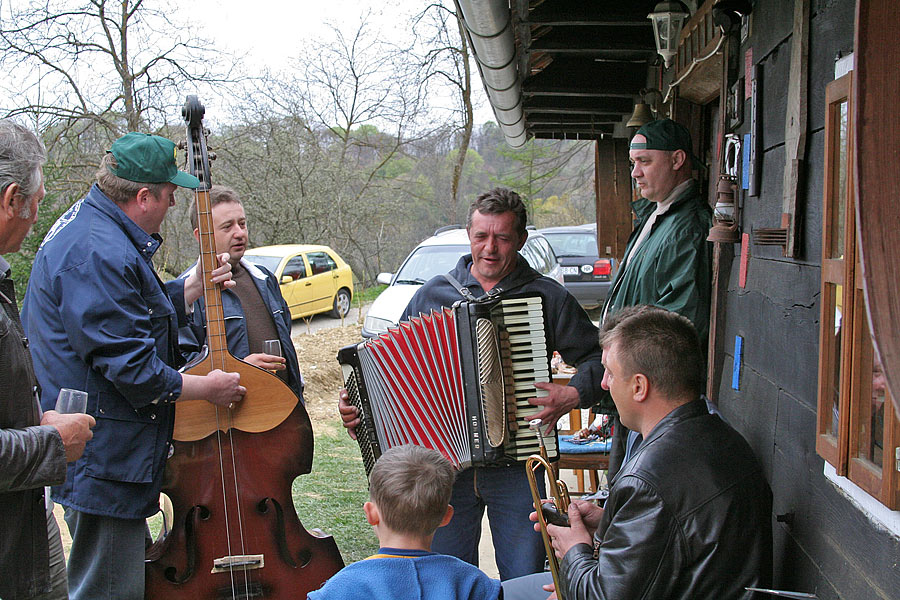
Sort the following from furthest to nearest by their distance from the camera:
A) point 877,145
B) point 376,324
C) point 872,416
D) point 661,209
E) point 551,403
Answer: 1. point 376,324
2. point 661,209
3. point 551,403
4. point 872,416
5. point 877,145

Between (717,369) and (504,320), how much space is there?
974 mm

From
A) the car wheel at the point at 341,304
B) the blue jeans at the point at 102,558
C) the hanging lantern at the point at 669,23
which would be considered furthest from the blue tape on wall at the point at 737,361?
the car wheel at the point at 341,304

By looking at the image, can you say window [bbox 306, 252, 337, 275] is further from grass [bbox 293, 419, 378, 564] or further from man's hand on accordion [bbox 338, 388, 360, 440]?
man's hand on accordion [bbox 338, 388, 360, 440]

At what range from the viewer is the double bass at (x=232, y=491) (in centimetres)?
276

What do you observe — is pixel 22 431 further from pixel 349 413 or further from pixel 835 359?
pixel 835 359

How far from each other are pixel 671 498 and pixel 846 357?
46cm

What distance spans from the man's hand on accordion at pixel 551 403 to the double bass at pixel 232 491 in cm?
95

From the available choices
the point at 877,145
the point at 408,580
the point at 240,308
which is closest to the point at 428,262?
the point at 240,308

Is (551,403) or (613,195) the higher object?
(613,195)

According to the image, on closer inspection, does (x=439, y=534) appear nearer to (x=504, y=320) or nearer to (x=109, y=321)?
(x=504, y=320)

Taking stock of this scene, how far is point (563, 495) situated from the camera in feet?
7.20

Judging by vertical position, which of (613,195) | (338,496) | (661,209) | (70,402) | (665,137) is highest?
(665,137)

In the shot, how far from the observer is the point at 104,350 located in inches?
96.7

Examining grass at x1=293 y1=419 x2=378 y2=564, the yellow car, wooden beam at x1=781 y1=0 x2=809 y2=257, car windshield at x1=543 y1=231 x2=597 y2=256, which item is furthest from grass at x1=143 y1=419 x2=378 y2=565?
car windshield at x1=543 y1=231 x2=597 y2=256
